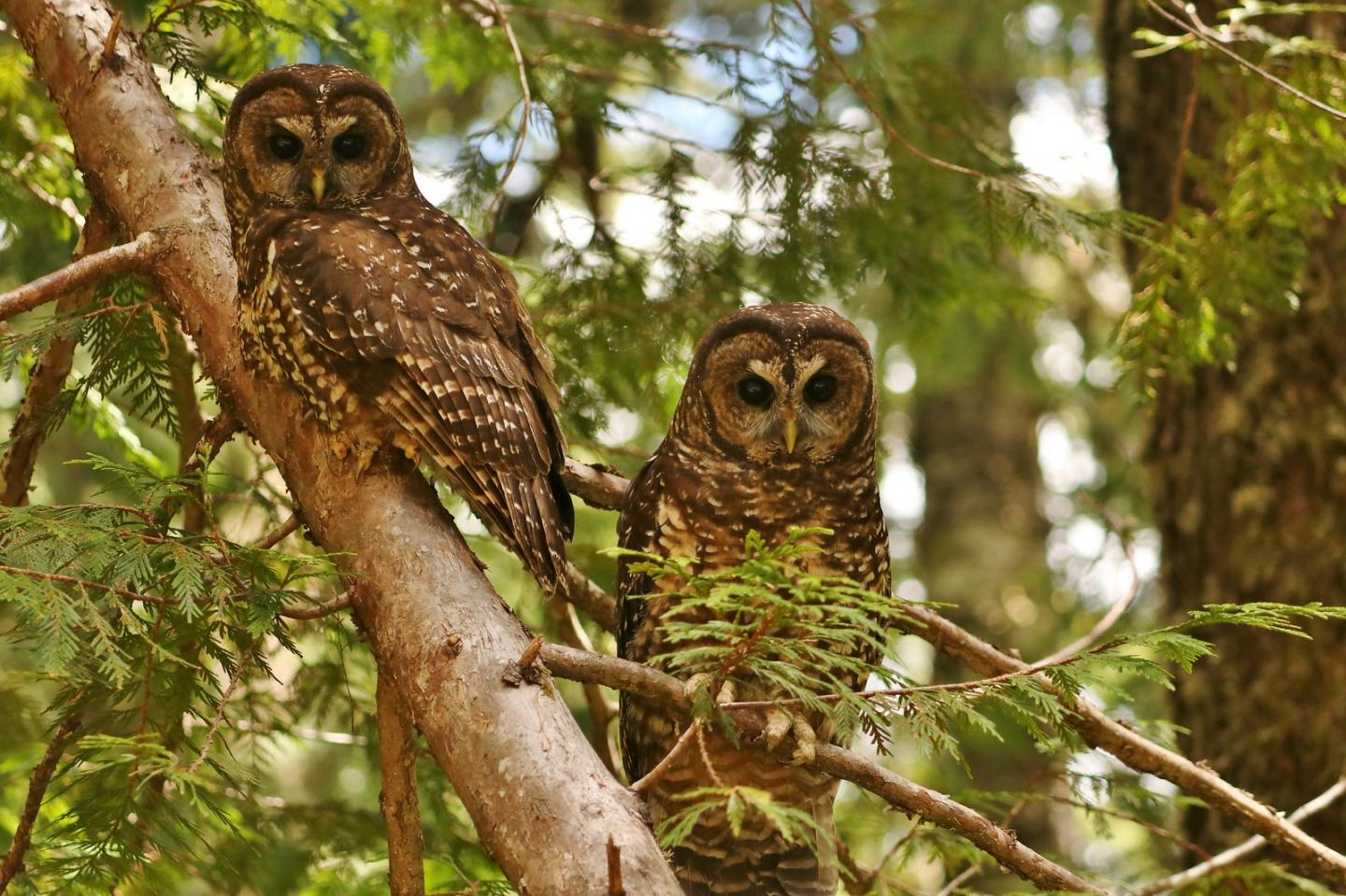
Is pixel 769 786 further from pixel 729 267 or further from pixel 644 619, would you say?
pixel 729 267

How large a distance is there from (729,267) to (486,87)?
272 inches

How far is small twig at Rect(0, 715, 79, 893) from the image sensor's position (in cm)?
284

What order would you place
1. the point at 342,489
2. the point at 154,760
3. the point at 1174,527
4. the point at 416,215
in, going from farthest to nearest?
the point at 1174,527
the point at 416,215
the point at 342,489
the point at 154,760

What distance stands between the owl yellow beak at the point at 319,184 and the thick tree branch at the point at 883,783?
5.30 ft

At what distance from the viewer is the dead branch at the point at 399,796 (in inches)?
113

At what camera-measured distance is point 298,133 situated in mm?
3650

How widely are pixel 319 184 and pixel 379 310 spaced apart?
53 cm

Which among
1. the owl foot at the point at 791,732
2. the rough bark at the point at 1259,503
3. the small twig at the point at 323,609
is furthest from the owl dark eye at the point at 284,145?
the rough bark at the point at 1259,503

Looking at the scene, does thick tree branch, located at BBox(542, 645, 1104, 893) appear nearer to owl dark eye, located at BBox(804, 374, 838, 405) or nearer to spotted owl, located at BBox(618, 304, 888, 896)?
spotted owl, located at BBox(618, 304, 888, 896)

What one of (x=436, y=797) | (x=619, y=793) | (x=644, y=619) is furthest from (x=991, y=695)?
(x=436, y=797)

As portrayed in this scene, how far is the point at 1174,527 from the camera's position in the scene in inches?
223

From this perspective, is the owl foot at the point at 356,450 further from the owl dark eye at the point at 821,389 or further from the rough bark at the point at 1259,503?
the rough bark at the point at 1259,503

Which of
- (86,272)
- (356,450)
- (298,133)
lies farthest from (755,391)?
(86,272)

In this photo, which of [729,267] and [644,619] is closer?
[644,619]
